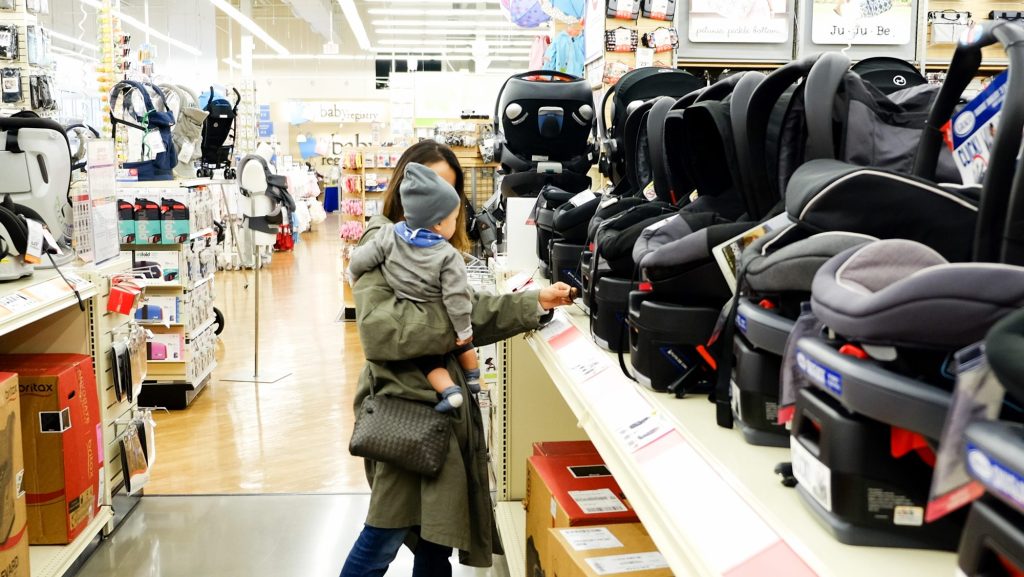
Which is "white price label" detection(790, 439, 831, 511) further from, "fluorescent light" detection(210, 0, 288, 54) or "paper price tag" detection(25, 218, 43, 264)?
"fluorescent light" detection(210, 0, 288, 54)

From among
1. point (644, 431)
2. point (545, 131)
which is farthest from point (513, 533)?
point (644, 431)

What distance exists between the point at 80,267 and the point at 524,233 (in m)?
1.82

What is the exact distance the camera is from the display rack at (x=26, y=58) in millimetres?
4586

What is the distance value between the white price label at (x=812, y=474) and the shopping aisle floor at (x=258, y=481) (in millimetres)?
2528

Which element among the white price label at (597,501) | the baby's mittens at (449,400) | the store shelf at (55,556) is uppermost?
the baby's mittens at (449,400)

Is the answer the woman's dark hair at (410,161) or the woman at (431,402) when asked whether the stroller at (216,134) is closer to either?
the woman's dark hair at (410,161)

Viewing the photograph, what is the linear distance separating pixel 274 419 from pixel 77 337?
2.24 m

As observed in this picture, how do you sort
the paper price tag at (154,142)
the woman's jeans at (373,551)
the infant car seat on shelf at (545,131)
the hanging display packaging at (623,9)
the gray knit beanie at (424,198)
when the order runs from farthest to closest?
the paper price tag at (154,142)
the hanging display packaging at (623,9)
the infant car seat on shelf at (545,131)
the woman's jeans at (373,551)
the gray knit beanie at (424,198)

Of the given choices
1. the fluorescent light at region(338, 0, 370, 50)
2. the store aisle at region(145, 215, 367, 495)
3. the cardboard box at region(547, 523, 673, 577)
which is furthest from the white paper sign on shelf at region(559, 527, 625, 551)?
the fluorescent light at region(338, 0, 370, 50)

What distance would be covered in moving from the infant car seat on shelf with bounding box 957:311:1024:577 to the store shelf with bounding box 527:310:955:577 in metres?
0.20

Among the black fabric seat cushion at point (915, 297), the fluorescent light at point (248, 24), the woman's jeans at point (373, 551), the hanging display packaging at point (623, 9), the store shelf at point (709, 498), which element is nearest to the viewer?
the black fabric seat cushion at point (915, 297)

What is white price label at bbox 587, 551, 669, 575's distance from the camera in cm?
170

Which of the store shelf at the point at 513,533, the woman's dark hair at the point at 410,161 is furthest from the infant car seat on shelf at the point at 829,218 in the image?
the store shelf at the point at 513,533

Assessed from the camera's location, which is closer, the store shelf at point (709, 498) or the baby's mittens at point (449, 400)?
the store shelf at point (709, 498)
